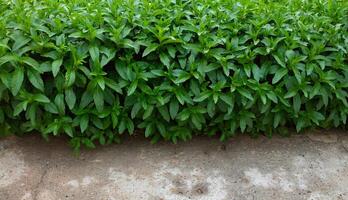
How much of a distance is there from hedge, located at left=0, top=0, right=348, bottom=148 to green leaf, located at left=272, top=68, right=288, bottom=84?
0.01 m

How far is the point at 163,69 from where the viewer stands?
2.87 metres

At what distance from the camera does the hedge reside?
2.73 metres

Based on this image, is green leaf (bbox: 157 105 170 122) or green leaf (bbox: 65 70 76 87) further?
green leaf (bbox: 157 105 170 122)

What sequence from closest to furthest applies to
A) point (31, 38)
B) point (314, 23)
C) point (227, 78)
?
point (31, 38) < point (227, 78) < point (314, 23)

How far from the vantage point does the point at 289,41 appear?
2969 millimetres

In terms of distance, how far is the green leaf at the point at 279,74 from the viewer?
288 centimetres

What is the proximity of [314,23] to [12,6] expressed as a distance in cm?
217

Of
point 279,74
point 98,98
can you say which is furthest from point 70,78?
point 279,74

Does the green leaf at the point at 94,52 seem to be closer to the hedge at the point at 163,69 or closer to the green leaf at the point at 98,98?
the hedge at the point at 163,69

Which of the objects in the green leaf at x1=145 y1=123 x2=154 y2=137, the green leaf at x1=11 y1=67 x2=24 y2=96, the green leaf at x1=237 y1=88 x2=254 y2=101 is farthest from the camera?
the green leaf at x1=145 y1=123 x2=154 y2=137

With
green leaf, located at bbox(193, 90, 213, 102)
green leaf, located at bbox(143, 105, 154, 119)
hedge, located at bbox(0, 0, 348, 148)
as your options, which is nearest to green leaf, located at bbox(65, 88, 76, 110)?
hedge, located at bbox(0, 0, 348, 148)

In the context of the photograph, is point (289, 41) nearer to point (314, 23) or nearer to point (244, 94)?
point (314, 23)

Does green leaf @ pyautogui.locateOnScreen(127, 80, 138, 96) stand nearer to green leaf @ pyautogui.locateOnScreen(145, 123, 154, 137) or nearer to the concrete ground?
green leaf @ pyautogui.locateOnScreen(145, 123, 154, 137)

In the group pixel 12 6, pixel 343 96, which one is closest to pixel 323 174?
pixel 343 96
